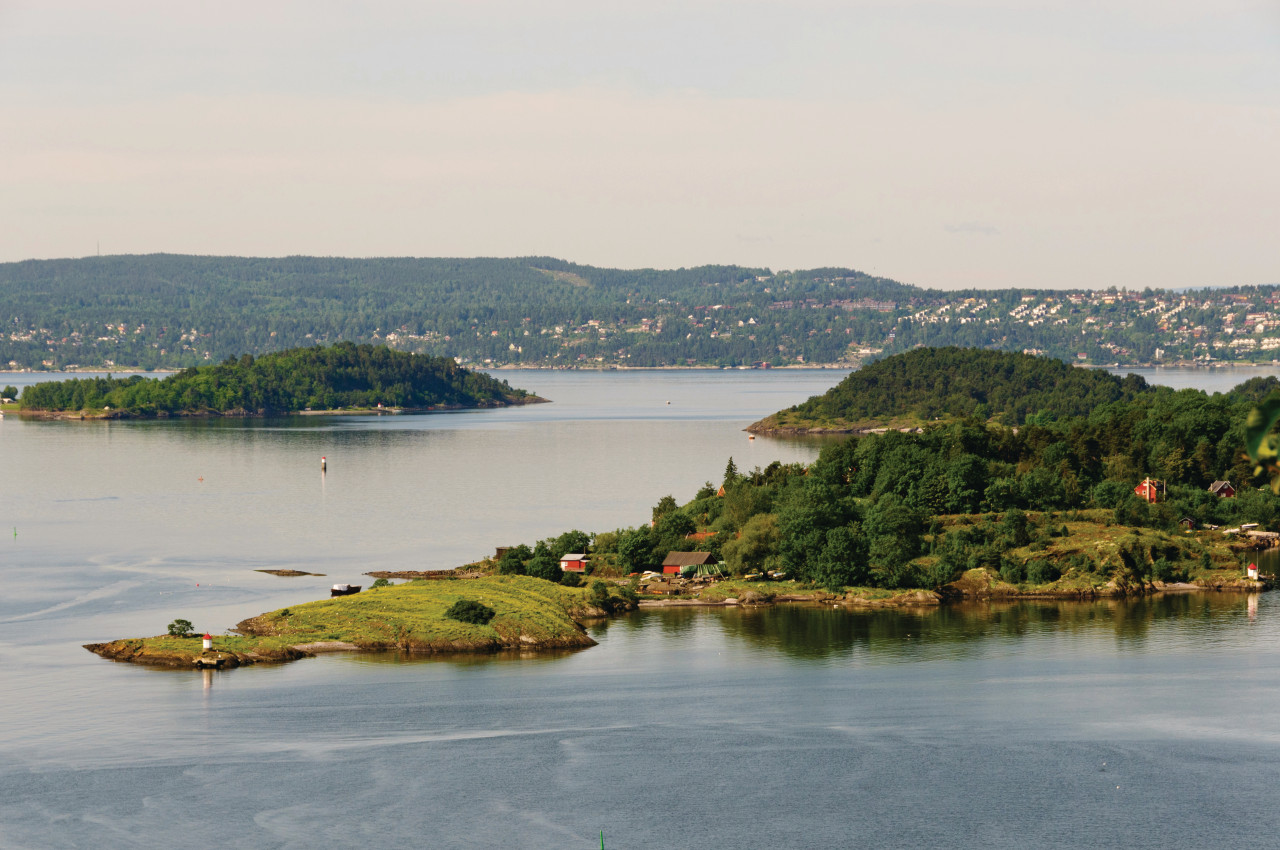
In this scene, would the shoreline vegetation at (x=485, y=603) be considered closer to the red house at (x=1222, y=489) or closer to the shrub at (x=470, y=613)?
the shrub at (x=470, y=613)

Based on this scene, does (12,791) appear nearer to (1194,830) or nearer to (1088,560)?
(1194,830)

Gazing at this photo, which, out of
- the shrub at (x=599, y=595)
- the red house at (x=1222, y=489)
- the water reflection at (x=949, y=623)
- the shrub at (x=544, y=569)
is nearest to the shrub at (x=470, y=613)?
the shrub at (x=599, y=595)

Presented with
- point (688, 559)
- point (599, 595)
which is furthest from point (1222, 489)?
point (599, 595)

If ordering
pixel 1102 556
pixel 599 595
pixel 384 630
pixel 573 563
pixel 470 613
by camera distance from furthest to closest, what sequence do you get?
pixel 1102 556 → pixel 573 563 → pixel 599 595 → pixel 470 613 → pixel 384 630

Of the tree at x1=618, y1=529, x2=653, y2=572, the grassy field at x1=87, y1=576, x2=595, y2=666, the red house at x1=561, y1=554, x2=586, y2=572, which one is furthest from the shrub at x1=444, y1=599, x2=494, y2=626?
the tree at x1=618, y1=529, x2=653, y2=572

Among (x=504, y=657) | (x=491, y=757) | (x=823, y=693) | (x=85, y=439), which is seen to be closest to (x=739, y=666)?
(x=823, y=693)

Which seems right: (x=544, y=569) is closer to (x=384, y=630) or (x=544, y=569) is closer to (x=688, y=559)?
(x=688, y=559)
